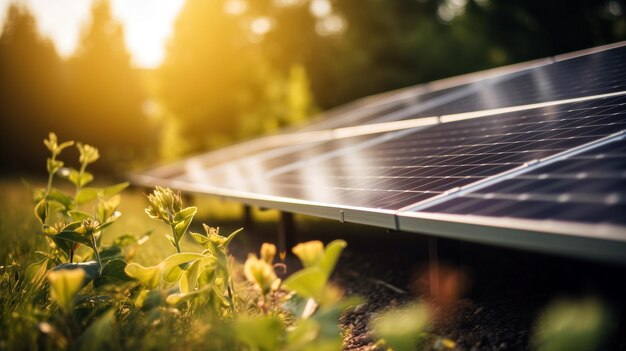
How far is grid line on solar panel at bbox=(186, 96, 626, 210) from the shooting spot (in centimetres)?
455

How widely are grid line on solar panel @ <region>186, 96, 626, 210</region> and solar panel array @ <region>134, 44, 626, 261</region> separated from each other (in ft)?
0.07

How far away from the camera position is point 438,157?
18.6ft

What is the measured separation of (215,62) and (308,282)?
30.4m

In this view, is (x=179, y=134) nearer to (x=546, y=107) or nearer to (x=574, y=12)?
(x=574, y=12)

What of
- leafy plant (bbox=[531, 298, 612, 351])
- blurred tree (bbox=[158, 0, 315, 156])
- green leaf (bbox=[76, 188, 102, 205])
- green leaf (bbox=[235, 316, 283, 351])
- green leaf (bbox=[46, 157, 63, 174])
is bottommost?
leafy plant (bbox=[531, 298, 612, 351])

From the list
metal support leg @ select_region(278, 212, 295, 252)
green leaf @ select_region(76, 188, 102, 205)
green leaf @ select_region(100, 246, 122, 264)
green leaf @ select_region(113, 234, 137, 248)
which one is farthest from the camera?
metal support leg @ select_region(278, 212, 295, 252)

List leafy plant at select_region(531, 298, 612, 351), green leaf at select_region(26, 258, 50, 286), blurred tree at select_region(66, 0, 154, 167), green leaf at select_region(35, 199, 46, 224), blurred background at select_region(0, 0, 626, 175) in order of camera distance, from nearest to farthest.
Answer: leafy plant at select_region(531, 298, 612, 351) < green leaf at select_region(26, 258, 50, 286) < green leaf at select_region(35, 199, 46, 224) < blurred background at select_region(0, 0, 626, 175) < blurred tree at select_region(66, 0, 154, 167)

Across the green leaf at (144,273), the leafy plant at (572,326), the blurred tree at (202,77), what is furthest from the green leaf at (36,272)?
the blurred tree at (202,77)

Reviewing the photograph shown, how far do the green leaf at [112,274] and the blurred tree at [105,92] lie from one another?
2635 cm

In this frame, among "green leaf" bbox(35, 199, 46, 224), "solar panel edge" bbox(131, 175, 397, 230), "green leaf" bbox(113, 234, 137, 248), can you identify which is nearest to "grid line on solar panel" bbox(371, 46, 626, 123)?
"solar panel edge" bbox(131, 175, 397, 230)

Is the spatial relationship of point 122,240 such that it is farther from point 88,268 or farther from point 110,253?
point 88,268

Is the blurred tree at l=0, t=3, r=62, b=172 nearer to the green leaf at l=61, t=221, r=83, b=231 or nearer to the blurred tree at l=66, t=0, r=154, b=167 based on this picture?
the blurred tree at l=66, t=0, r=154, b=167

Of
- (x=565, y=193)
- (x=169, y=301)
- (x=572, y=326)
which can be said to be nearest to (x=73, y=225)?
(x=169, y=301)

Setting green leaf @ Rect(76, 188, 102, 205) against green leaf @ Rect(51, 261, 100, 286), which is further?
green leaf @ Rect(76, 188, 102, 205)
